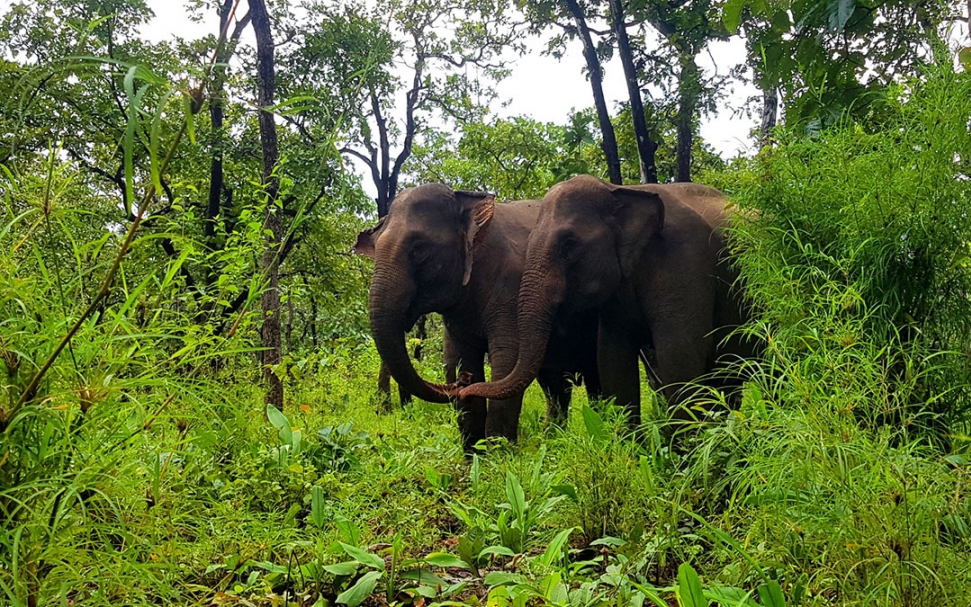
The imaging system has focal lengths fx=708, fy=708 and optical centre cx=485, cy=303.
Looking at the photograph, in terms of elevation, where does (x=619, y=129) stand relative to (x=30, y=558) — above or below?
above

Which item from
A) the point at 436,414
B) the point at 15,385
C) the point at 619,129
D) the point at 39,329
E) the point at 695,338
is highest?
the point at 619,129

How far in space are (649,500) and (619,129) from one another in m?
9.19

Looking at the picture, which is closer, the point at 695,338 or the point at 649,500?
the point at 649,500

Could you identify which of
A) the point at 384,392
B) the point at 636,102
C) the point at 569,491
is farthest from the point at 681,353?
the point at 636,102

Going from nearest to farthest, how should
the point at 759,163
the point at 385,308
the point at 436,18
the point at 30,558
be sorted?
the point at 30,558, the point at 759,163, the point at 385,308, the point at 436,18

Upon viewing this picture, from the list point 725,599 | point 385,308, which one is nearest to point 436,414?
point 385,308

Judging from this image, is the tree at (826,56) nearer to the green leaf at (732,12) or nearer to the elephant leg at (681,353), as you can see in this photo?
the green leaf at (732,12)

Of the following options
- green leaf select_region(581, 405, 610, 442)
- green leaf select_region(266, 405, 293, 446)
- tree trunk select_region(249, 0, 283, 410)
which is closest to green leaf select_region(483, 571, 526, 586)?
green leaf select_region(581, 405, 610, 442)

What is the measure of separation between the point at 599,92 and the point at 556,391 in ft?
13.7

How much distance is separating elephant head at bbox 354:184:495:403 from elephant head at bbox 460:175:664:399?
26.6 inches

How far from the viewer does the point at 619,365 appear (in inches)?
227

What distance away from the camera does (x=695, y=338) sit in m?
5.04

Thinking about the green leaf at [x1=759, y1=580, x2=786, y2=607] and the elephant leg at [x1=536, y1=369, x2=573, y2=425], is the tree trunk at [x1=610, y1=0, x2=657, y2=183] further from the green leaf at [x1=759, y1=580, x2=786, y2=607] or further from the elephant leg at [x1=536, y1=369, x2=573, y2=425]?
the green leaf at [x1=759, y1=580, x2=786, y2=607]

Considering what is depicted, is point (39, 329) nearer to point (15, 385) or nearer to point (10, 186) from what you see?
point (15, 385)
